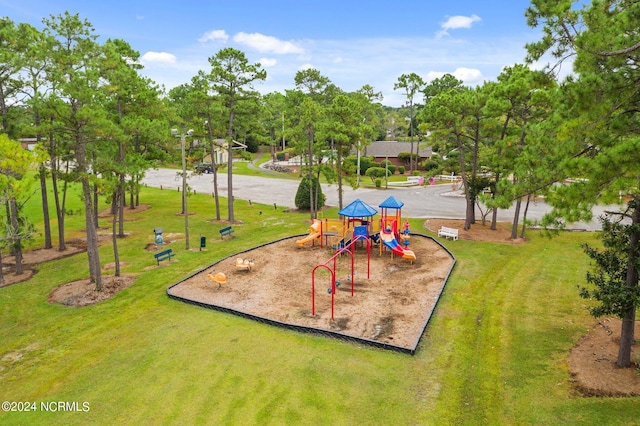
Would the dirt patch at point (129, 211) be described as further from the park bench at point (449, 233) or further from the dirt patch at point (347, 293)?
the park bench at point (449, 233)

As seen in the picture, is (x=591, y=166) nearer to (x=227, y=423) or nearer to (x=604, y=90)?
(x=604, y=90)

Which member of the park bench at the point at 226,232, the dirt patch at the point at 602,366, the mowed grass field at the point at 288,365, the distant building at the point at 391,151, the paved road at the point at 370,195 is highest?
the distant building at the point at 391,151

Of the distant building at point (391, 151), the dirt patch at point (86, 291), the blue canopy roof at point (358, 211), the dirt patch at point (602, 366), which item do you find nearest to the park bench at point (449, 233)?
the blue canopy roof at point (358, 211)

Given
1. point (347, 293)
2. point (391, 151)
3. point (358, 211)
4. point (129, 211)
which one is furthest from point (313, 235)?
point (391, 151)

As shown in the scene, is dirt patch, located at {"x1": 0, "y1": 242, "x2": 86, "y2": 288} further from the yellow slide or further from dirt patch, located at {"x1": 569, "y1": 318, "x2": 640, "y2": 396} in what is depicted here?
dirt patch, located at {"x1": 569, "y1": 318, "x2": 640, "y2": 396}

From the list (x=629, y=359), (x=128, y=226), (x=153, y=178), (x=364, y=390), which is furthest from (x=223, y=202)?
(x=629, y=359)
